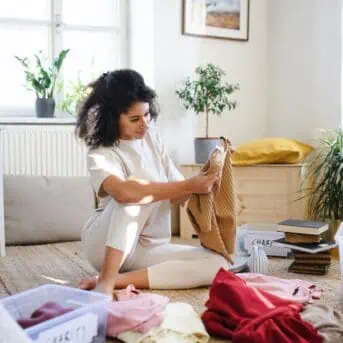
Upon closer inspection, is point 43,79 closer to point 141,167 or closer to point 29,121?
point 29,121

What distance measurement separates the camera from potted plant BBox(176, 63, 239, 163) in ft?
10.9

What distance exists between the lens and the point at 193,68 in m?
3.57

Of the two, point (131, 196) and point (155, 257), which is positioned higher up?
point (131, 196)

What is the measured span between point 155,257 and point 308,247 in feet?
2.26

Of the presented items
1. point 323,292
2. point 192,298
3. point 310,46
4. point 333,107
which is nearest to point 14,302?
point 192,298

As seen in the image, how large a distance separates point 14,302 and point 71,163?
199 centimetres

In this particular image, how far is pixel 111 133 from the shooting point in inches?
84.9

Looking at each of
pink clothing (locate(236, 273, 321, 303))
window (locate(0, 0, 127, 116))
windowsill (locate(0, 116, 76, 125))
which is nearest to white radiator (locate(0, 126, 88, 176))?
windowsill (locate(0, 116, 76, 125))

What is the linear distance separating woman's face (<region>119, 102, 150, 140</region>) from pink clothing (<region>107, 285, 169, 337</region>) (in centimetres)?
69

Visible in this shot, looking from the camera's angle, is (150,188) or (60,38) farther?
(60,38)

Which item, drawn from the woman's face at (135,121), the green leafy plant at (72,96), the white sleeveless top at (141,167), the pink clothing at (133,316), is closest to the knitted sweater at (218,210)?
the white sleeveless top at (141,167)

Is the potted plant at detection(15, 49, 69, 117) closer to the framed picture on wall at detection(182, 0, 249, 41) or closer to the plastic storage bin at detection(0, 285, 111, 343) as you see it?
the framed picture on wall at detection(182, 0, 249, 41)

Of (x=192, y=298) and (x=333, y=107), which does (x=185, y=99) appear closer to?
(x=333, y=107)

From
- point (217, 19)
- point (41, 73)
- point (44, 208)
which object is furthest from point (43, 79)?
point (217, 19)
